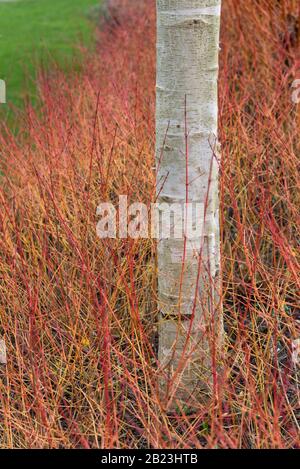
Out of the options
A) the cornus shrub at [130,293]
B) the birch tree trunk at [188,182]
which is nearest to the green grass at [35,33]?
the cornus shrub at [130,293]

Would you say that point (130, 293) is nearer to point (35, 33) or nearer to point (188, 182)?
point (188, 182)

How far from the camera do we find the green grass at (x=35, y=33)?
7570mm

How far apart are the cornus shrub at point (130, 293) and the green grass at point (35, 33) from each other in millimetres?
3299

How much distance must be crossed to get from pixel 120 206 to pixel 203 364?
85cm

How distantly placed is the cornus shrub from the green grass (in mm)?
3299

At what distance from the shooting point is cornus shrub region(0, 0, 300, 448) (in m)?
2.04

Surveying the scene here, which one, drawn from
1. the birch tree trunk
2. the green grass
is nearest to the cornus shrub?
the birch tree trunk

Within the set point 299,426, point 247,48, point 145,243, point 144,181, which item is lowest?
point 299,426

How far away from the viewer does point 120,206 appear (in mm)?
2770

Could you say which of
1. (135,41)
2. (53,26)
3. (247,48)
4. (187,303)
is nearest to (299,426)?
(187,303)

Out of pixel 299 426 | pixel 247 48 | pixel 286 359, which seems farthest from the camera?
pixel 247 48

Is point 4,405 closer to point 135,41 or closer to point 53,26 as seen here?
point 135,41
